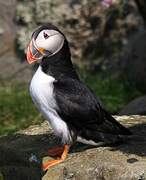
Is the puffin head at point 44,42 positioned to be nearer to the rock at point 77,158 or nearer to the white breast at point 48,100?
the white breast at point 48,100

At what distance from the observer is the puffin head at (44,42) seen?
20.7 ft

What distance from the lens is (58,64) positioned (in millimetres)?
6410

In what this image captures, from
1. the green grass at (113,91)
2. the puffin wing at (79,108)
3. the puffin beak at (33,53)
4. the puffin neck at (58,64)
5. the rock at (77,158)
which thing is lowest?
the green grass at (113,91)

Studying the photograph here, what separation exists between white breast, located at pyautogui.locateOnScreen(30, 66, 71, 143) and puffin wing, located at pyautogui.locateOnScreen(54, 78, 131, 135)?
1.7 inches

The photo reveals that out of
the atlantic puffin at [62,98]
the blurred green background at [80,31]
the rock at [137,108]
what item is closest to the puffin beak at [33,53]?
the atlantic puffin at [62,98]

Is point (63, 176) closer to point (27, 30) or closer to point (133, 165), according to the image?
point (133, 165)

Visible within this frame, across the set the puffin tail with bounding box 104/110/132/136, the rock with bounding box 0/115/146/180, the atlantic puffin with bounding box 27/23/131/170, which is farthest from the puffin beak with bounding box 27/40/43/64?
the rock with bounding box 0/115/146/180

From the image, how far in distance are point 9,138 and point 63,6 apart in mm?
5395

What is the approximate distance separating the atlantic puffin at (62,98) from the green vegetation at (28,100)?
3.55 metres

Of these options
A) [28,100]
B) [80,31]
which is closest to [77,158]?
[28,100]

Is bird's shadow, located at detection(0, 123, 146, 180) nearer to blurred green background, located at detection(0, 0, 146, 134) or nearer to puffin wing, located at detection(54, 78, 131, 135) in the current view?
puffin wing, located at detection(54, 78, 131, 135)

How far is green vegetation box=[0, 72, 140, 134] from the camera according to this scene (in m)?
10.1

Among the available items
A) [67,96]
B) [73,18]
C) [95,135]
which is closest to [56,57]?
[67,96]

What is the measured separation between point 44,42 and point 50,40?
0.05 meters
